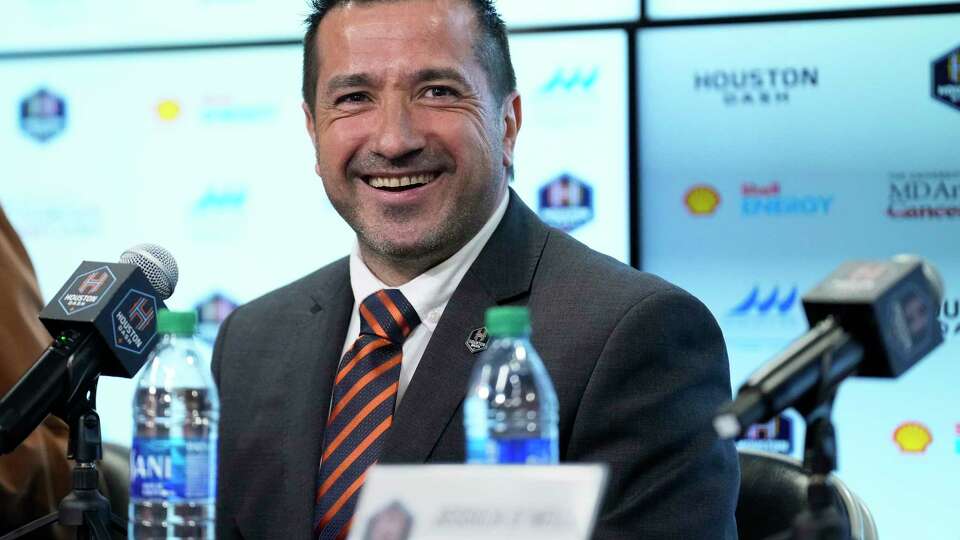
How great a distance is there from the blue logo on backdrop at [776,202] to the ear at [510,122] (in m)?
1.69

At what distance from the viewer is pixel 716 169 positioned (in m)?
4.24

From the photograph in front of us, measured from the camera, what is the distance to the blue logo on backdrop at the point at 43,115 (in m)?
4.73

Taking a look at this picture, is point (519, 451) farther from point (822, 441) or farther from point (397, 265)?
point (397, 265)

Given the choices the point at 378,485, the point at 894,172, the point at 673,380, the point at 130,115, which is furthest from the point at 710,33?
the point at 378,485

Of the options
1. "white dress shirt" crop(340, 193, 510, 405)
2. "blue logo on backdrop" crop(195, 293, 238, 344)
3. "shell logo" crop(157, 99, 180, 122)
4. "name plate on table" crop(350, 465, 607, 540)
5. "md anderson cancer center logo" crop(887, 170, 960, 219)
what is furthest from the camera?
"shell logo" crop(157, 99, 180, 122)

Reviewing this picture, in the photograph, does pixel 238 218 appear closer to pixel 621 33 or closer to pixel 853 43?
pixel 621 33

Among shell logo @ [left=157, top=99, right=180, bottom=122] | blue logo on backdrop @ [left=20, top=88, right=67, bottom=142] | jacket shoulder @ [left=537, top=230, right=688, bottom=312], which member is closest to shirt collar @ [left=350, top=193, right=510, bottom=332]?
jacket shoulder @ [left=537, top=230, right=688, bottom=312]

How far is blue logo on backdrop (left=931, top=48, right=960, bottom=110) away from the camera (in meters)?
4.10

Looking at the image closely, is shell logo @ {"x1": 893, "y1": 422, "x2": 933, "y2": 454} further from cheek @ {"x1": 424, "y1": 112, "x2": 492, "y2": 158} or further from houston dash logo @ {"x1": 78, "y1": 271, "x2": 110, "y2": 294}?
houston dash logo @ {"x1": 78, "y1": 271, "x2": 110, "y2": 294}

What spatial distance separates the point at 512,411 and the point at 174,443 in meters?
0.42

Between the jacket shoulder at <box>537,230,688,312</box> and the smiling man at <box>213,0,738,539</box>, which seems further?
the jacket shoulder at <box>537,230,688,312</box>

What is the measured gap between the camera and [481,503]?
1249mm

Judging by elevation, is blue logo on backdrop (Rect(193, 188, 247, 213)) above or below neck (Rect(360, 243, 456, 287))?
above

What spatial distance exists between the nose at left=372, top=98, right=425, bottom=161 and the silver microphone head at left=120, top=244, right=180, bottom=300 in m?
0.56
